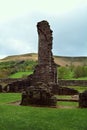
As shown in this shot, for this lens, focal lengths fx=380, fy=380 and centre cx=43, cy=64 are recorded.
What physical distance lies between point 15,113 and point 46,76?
2392cm

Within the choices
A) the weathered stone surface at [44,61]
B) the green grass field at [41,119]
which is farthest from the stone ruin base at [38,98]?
the weathered stone surface at [44,61]

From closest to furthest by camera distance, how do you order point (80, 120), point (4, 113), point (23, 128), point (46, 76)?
point (23, 128) → point (80, 120) → point (4, 113) → point (46, 76)

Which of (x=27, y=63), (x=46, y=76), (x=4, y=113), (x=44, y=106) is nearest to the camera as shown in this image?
(x=4, y=113)

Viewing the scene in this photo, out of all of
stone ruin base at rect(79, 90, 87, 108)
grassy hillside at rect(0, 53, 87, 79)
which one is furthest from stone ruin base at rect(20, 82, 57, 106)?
grassy hillside at rect(0, 53, 87, 79)

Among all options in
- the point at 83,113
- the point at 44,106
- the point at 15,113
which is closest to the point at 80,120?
the point at 83,113

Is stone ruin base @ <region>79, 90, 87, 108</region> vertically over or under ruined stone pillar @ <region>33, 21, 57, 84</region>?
under

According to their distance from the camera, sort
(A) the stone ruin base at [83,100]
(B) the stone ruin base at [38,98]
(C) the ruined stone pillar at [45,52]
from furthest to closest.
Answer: (C) the ruined stone pillar at [45,52]
(B) the stone ruin base at [38,98]
(A) the stone ruin base at [83,100]

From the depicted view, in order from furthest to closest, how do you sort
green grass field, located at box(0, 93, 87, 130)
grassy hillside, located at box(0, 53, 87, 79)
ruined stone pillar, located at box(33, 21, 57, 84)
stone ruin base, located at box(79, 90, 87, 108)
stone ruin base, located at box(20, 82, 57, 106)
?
grassy hillside, located at box(0, 53, 87, 79), ruined stone pillar, located at box(33, 21, 57, 84), stone ruin base, located at box(20, 82, 57, 106), stone ruin base, located at box(79, 90, 87, 108), green grass field, located at box(0, 93, 87, 130)

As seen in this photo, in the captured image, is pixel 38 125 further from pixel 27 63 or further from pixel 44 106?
pixel 27 63

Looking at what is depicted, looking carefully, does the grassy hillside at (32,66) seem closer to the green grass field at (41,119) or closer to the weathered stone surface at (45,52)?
the weathered stone surface at (45,52)

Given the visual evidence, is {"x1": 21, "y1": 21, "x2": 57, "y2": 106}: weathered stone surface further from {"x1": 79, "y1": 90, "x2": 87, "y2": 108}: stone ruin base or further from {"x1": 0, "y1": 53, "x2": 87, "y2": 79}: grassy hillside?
{"x1": 0, "y1": 53, "x2": 87, "y2": 79}: grassy hillside

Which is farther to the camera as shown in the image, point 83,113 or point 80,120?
point 83,113

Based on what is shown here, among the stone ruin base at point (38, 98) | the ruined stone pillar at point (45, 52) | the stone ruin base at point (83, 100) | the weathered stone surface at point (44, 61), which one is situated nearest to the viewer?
the stone ruin base at point (83, 100)

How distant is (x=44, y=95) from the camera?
25.7 metres
